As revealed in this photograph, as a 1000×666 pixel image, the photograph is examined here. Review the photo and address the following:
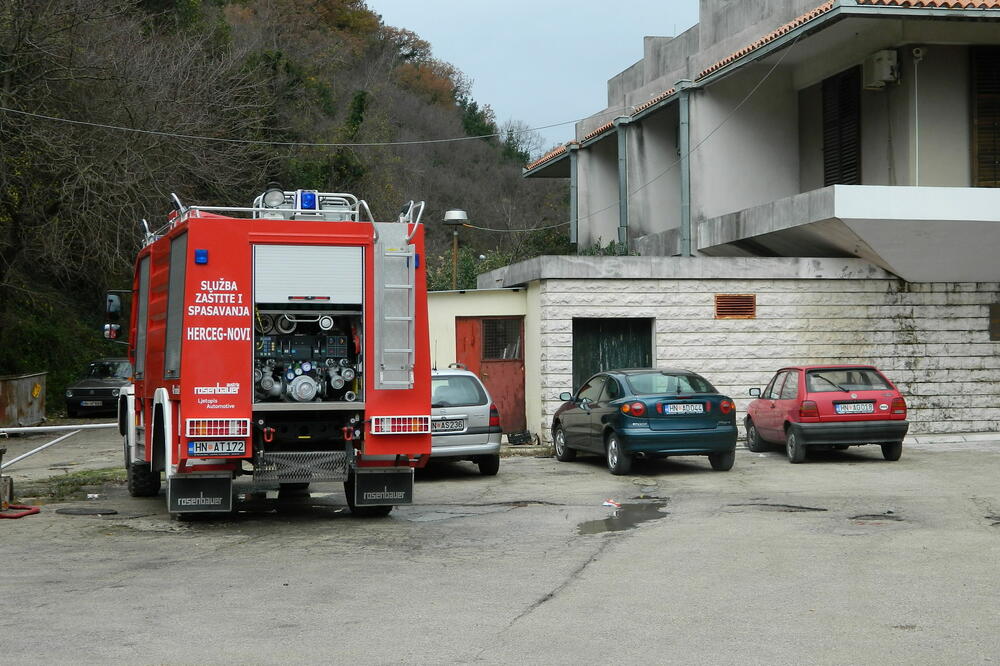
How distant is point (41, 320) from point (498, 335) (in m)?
20.7

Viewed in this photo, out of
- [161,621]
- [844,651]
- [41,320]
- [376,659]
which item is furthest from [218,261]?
[41,320]

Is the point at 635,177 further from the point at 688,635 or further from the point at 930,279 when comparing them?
the point at 688,635

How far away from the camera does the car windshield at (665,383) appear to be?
1628 cm

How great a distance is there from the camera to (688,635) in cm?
662

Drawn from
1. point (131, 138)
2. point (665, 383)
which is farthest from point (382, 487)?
point (131, 138)

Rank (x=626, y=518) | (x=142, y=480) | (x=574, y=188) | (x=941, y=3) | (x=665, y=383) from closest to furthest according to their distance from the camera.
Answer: (x=626, y=518)
(x=142, y=480)
(x=665, y=383)
(x=941, y=3)
(x=574, y=188)

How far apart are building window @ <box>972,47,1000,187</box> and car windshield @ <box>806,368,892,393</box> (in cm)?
676

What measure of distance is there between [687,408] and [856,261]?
8230 millimetres

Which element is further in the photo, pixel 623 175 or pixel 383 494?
pixel 623 175

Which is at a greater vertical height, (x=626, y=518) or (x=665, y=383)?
(x=665, y=383)

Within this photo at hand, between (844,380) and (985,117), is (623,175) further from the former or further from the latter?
(844,380)

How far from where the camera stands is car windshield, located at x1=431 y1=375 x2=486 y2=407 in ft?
53.5

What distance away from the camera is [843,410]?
17062mm

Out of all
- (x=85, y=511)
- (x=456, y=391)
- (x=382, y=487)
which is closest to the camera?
(x=382, y=487)
